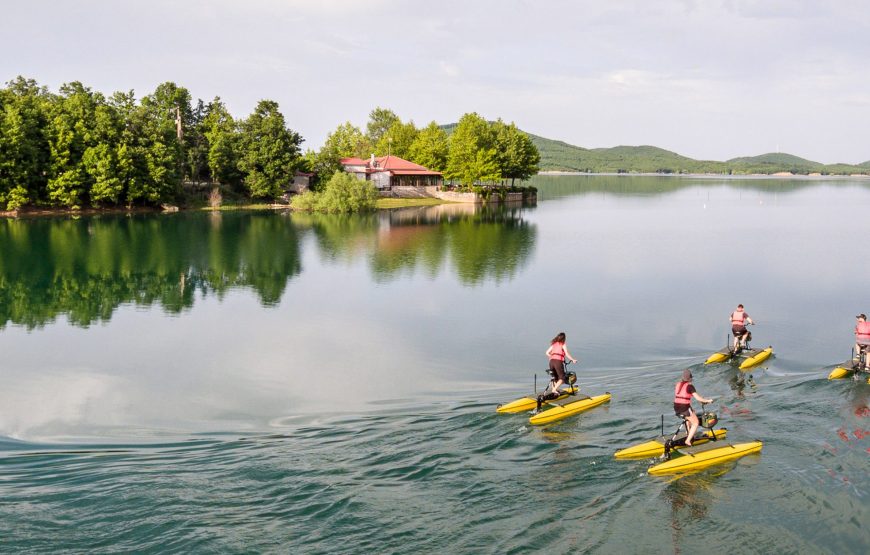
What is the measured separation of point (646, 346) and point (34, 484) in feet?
75.9

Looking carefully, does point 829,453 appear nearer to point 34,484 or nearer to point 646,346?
point 646,346

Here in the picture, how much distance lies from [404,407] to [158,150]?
82.1 m

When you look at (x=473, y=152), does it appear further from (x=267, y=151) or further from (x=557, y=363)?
(x=557, y=363)

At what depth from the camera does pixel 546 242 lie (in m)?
68.2

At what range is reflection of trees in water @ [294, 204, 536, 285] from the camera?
172 feet

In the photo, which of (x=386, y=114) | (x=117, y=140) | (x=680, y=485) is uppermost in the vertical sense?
(x=386, y=114)

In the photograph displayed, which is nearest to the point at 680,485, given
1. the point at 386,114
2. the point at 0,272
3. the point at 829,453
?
the point at 829,453

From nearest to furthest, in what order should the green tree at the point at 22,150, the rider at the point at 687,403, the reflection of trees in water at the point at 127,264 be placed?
the rider at the point at 687,403 < the reflection of trees in water at the point at 127,264 < the green tree at the point at 22,150

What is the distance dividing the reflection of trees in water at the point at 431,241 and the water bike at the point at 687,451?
28328mm

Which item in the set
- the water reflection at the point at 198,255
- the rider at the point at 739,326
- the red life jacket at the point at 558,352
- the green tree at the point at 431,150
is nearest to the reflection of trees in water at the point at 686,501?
the red life jacket at the point at 558,352

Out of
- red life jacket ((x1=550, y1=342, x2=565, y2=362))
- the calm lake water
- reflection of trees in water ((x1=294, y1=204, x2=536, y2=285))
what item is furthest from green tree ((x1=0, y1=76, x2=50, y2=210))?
red life jacket ((x1=550, y1=342, x2=565, y2=362))

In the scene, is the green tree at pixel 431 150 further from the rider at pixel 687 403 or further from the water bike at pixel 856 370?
the rider at pixel 687 403

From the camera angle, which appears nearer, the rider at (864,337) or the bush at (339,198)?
the rider at (864,337)

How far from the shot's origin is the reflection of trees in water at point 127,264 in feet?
129
